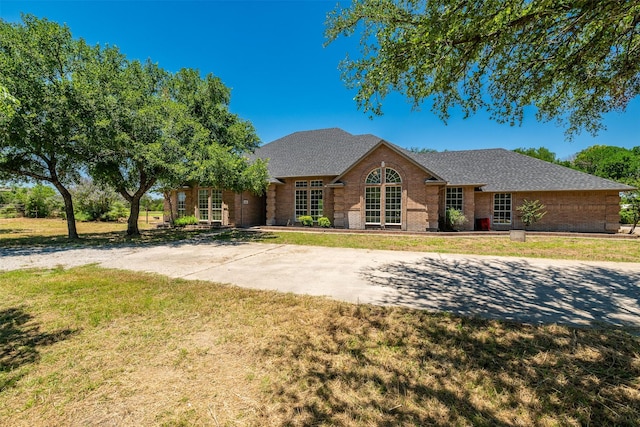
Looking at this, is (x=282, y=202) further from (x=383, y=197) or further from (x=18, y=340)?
(x=18, y=340)

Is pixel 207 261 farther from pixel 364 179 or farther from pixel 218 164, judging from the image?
pixel 364 179

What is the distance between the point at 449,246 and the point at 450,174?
9212 mm

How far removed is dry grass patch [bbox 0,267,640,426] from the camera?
242 centimetres

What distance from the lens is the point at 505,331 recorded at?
3.93 metres

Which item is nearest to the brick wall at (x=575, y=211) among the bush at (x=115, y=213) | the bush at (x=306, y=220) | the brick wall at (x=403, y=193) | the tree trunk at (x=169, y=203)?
the brick wall at (x=403, y=193)

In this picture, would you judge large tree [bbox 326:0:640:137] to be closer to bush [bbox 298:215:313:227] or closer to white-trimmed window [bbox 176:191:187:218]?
bush [bbox 298:215:313:227]

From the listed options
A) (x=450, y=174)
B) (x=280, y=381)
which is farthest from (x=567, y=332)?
(x=450, y=174)

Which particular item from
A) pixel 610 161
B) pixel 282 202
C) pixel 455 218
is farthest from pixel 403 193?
pixel 610 161

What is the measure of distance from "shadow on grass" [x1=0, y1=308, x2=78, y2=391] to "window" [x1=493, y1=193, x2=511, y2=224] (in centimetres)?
2225

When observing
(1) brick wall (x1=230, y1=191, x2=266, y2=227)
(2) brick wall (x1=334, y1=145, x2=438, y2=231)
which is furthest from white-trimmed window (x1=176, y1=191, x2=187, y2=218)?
(2) brick wall (x1=334, y1=145, x2=438, y2=231)

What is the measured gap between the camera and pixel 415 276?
7211mm

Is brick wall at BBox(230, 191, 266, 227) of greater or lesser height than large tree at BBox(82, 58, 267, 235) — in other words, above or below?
below

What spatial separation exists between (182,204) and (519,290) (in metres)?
24.3

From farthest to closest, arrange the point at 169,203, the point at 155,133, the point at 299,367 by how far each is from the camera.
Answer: the point at 169,203, the point at 155,133, the point at 299,367
